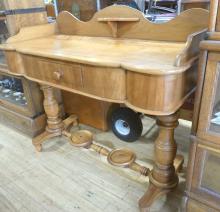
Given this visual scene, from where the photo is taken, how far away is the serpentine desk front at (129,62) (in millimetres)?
787

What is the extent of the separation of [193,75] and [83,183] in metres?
0.91

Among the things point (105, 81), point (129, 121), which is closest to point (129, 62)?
point (105, 81)

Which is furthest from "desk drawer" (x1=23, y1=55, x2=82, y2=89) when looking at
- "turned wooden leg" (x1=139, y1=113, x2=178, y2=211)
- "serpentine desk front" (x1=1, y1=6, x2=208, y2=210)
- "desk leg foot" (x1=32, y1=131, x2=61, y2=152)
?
"desk leg foot" (x1=32, y1=131, x2=61, y2=152)

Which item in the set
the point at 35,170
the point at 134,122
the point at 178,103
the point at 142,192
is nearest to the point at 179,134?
the point at 134,122

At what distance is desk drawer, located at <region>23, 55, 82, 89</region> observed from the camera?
1009 mm

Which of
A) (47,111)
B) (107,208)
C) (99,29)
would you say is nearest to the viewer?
(107,208)

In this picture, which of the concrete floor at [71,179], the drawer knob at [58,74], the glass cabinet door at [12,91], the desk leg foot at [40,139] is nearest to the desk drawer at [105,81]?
the drawer knob at [58,74]

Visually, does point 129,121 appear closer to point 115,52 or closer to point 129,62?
point 115,52

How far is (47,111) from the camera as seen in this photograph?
1640 mm

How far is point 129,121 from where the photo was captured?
160 cm

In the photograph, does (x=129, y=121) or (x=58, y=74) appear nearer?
(x=58, y=74)

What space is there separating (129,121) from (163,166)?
54 cm

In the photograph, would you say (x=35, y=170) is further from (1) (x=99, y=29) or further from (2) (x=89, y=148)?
(1) (x=99, y=29)

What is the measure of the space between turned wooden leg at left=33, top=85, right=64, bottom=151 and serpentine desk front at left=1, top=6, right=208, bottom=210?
3.7 inches
